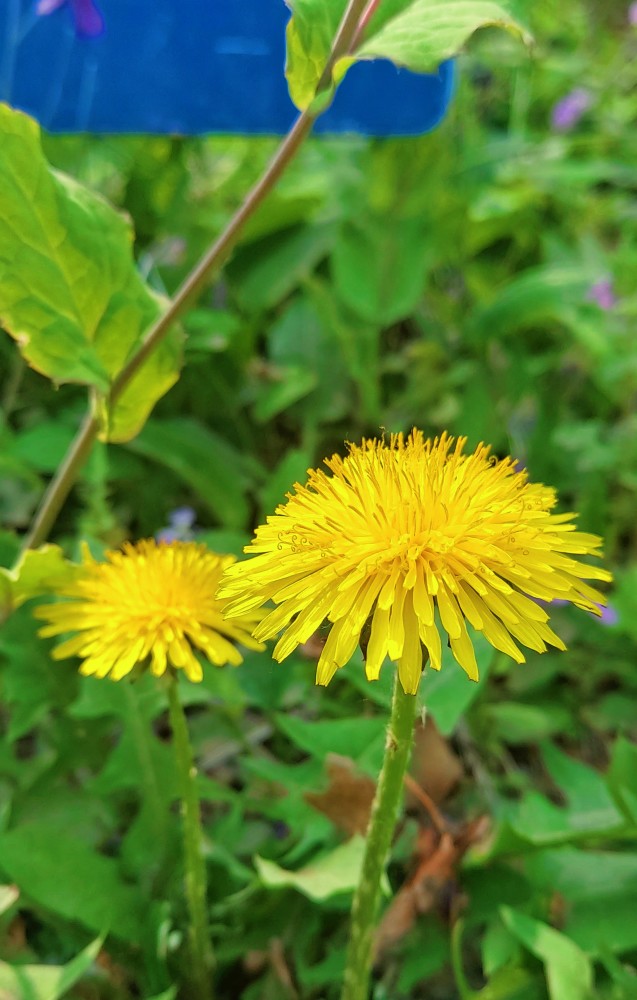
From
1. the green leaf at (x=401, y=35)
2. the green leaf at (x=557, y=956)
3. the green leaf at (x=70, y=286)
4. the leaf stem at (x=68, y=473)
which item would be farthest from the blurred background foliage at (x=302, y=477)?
the green leaf at (x=401, y=35)

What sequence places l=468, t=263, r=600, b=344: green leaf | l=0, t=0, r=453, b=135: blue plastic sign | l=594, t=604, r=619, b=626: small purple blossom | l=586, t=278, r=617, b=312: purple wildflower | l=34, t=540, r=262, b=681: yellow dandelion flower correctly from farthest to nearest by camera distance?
l=586, t=278, r=617, b=312: purple wildflower
l=468, t=263, r=600, b=344: green leaf
l=0, t=0, r=453, b=135: blue plastic sign
l=594, t=604, r=619, b=626: small purple blossom
l=34, t=540, r=262, b=681: yellow dandelion flower

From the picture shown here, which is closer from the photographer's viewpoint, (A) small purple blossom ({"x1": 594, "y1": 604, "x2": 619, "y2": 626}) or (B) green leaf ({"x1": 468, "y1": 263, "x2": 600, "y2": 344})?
(A) small purple blossom ({"x1": 594, "y1": 604, "x2": 619, "y2": 626})

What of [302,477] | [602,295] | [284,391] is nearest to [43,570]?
[302,477]

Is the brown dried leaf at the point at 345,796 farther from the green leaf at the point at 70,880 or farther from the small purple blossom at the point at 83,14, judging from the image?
the small purple blossom at the point at 83,14

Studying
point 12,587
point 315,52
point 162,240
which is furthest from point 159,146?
point 12,587

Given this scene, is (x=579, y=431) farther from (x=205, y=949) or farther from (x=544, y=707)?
(x=205, y=949)

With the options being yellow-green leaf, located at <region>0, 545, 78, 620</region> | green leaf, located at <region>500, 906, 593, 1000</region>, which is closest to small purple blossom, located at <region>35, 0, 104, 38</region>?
yellow-green leaf, located at <region>0, 545, 78, 620</region>

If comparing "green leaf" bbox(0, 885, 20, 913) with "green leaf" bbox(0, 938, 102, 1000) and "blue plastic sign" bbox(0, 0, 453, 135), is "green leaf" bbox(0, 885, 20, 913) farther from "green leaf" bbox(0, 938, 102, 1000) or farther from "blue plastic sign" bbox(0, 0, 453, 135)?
"blue plastic sign" bbox(0, 0, 453, 135)
